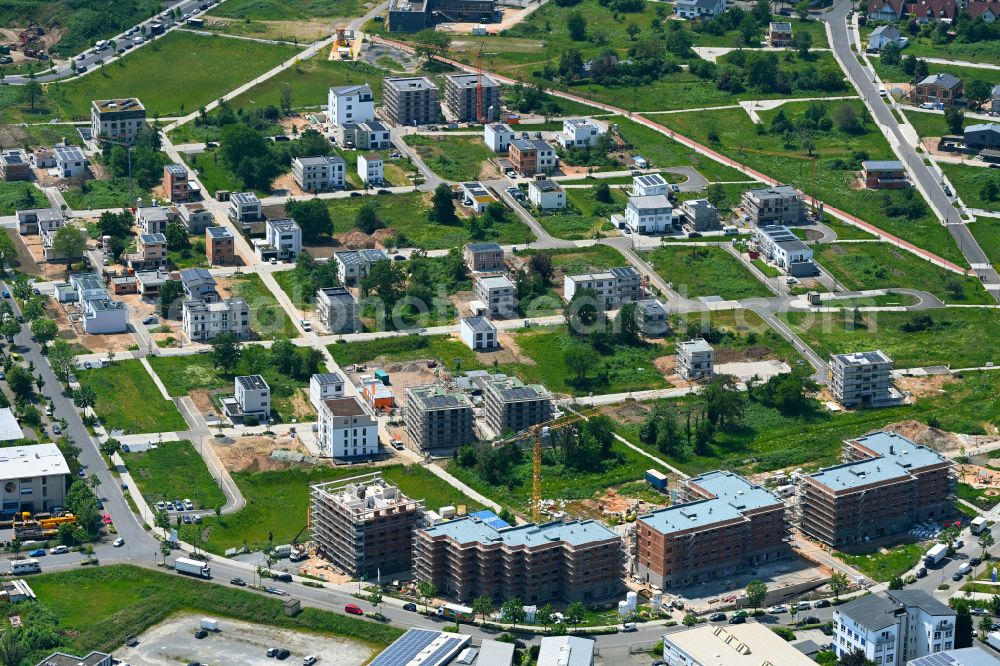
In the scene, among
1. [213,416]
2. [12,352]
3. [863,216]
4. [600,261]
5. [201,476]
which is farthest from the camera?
[863,216]

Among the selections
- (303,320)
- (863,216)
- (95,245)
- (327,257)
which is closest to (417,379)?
(303,320)

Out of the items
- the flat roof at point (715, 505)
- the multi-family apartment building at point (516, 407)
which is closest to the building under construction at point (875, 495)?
the flat roof at point (715, 505)

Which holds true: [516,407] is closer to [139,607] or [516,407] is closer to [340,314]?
[340,314]

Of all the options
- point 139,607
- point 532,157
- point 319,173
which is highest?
point 532,157

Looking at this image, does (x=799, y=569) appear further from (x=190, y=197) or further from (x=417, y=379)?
(x=190, y=197)

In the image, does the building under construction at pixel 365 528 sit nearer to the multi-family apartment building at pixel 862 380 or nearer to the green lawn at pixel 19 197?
the multi-family apartment building at pixel 862 380

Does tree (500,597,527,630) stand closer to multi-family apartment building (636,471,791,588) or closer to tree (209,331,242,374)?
multi-family apartment building (636,471,791,588)

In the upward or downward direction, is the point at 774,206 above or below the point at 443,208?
above

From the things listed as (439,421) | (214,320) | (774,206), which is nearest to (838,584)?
(439,421)
